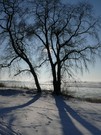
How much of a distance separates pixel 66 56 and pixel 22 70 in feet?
13.6

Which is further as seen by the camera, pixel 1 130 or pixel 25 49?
pixel 25 49

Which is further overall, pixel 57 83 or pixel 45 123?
pixel 57 83

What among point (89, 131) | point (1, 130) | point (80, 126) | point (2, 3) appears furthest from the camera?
point (2, 3)

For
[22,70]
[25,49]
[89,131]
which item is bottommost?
[89,131]

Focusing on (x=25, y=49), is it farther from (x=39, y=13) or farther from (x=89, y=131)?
(x=89, y=131)

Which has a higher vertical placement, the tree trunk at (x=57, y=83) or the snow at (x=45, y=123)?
the tree trunk at (x=57, y=83)

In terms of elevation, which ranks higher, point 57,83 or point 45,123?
point 57,83

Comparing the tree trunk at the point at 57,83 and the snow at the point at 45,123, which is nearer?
the snow at the point at 45,123

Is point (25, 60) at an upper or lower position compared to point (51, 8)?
lower

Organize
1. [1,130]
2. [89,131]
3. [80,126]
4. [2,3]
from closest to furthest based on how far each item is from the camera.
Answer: [1,130], [89,131], [80,126], [2,3]

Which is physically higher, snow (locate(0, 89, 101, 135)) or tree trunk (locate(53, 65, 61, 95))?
tree trunk (locate(53, 65, 61, 95))

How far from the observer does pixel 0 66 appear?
24781 millimetres

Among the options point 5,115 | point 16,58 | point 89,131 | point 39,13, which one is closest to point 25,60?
point 16,58

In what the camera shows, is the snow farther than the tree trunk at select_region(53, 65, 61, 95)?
No
